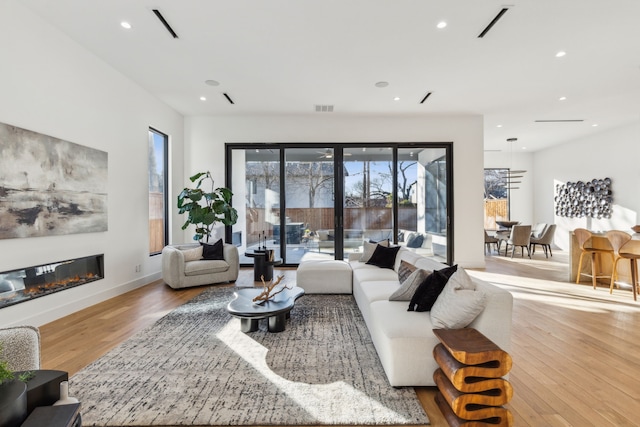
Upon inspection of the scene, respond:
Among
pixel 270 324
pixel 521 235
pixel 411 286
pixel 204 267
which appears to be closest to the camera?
pixel 411 286

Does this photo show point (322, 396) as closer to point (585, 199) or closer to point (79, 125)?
point (79, 125)

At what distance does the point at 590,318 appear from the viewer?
3527 millimetres

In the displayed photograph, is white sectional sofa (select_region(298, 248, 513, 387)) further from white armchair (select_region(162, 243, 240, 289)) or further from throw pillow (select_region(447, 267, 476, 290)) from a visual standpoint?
white armchair (select_region(162, 243, 240, 289))

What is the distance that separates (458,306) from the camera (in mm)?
2025

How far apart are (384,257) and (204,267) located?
2.87m

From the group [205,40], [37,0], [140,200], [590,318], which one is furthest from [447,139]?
[37,0]

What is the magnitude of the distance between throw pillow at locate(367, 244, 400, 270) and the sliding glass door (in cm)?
224

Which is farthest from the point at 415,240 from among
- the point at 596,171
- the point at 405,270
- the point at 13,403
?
the point at 13,403

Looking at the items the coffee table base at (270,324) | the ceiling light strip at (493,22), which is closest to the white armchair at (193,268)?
the coffee table base at (270,324)

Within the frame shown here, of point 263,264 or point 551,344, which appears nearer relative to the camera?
point 551,344

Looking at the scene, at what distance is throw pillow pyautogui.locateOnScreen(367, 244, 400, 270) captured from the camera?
426cm

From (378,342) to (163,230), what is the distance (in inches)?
198

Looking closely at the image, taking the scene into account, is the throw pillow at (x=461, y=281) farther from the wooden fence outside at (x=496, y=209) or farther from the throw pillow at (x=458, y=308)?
the wooden fence outside at (x=496, y=209)

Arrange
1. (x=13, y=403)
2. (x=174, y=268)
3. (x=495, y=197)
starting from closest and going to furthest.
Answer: (x=13, y=403) < (x=174, y=268) < (x=495, y=197)
